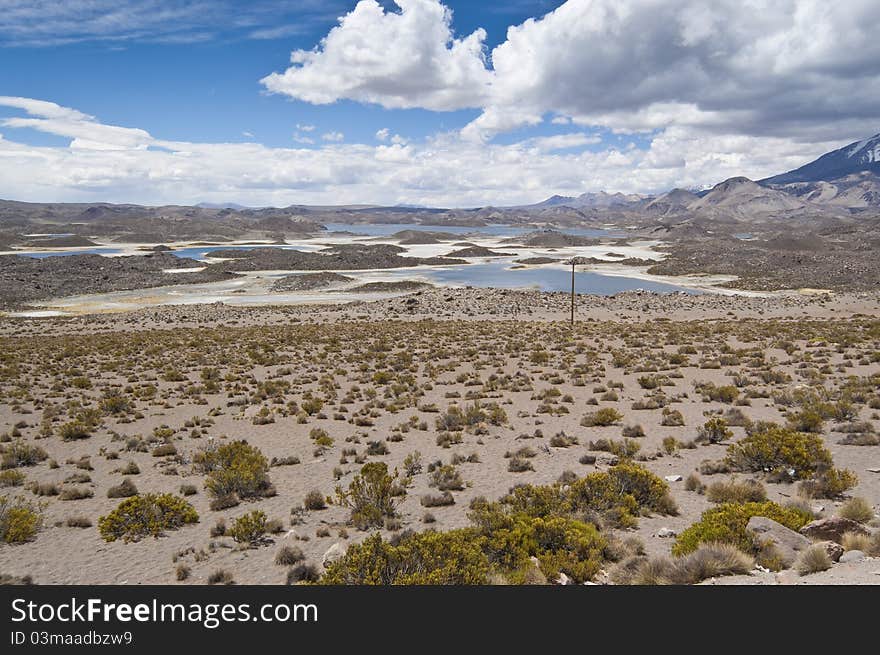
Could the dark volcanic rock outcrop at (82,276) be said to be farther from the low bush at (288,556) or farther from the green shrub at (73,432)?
the low bush at (288,556)

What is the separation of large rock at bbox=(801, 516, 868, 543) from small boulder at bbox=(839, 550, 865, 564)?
91 cm

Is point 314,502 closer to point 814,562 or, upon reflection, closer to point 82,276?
point 814,562

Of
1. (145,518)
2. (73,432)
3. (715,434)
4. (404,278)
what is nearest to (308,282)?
(404,278)

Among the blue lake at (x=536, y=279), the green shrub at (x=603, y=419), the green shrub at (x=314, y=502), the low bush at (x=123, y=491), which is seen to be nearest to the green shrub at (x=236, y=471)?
the green shrub at (x=314, y=502)

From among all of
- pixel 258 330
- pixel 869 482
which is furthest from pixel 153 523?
pixel 258 330

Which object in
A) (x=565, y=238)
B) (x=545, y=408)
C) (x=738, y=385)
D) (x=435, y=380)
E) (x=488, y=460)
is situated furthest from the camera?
(x=565, y=238)

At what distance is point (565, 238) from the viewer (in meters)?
163

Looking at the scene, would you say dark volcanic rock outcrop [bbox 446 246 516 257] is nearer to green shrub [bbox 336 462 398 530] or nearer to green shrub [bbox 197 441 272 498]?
green shrub [bbox 197 441 272 498]

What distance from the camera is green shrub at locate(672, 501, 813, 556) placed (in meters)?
7.32

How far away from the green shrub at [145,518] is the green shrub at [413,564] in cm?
420

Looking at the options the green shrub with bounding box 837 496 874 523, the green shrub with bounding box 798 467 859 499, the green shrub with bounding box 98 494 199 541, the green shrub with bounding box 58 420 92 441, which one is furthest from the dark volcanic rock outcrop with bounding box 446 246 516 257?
the green shrub with bounding box 837 496 874 523

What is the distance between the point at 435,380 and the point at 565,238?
148231 millimetres

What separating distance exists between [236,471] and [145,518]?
2.24 metres

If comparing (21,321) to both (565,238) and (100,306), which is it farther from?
(565,238)
